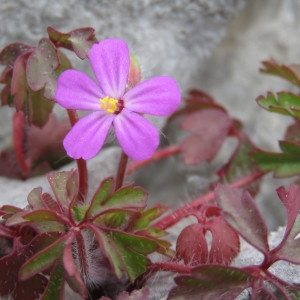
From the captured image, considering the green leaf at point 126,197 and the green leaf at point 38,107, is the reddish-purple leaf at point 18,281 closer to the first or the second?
the green leaf at point 126,197

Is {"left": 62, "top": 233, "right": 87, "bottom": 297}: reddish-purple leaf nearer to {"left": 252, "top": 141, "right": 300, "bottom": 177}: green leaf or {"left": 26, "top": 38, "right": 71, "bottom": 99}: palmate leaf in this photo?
{"left": 26, "top": 38, "right": 71, "bottom": 99}: palmate leaf

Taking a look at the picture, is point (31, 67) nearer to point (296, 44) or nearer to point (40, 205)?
point (40, 205)

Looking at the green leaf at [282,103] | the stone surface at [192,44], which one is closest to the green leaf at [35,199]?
the stone surface at [192,44]

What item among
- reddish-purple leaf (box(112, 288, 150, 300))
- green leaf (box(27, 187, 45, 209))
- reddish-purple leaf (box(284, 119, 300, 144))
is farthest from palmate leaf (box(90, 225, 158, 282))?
reddish-purple leaf (box(284, 119, 300, 144))

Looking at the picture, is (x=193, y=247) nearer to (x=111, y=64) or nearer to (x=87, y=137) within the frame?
(x=87, y=137)

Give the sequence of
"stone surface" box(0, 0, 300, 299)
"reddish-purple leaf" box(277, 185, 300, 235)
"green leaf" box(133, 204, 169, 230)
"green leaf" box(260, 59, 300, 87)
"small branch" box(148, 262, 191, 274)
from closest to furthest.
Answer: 1. "reddish-purple leaf" box(277, 185, 300, 235)
2. "small branch" box(148, 262, 191, 274)
3. "green leaf" box(133, 204, 169, 230)
4. "green leaf" box(260, 59, 300, 87)
5. "stone surface" box(0, 0, 300, 299)
